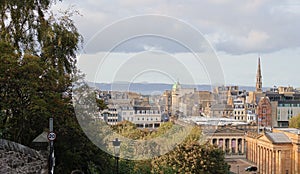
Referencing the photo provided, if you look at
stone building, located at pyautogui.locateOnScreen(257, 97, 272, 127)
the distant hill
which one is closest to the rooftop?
stone building, located at pyautogui.locateOnScreen(257, 97, 272, 127)

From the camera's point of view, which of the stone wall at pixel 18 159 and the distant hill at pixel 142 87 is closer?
the stone wall at pixel 18 159

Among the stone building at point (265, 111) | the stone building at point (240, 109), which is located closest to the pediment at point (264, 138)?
the stone building at point (265, 111)

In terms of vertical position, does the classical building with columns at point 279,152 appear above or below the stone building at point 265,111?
below

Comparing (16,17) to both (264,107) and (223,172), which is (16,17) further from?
(264,107)

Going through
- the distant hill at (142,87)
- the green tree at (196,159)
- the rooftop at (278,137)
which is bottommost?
the rooftop at (278,137)

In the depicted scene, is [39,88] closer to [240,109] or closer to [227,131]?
[227,131]

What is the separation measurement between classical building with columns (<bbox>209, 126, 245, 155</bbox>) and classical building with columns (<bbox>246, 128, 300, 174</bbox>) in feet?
18.7

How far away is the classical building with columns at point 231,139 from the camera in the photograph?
177ft

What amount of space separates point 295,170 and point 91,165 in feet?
112

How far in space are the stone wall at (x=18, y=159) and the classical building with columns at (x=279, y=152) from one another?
118 ft

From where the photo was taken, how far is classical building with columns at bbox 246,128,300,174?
42.6m

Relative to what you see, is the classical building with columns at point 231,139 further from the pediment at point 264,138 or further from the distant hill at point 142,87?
the distant hill at point 142,87

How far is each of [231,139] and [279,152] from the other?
1311cm

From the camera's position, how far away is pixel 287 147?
4350cm
